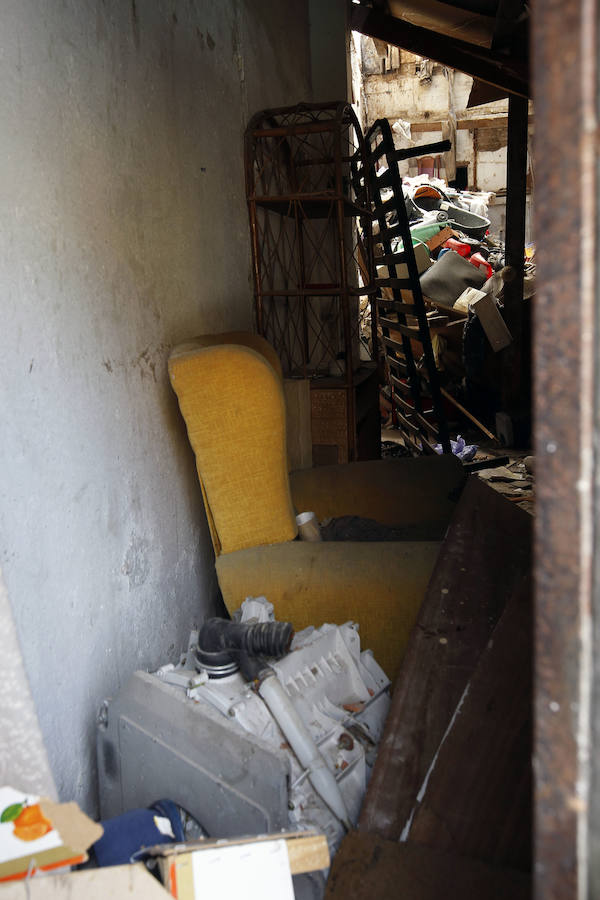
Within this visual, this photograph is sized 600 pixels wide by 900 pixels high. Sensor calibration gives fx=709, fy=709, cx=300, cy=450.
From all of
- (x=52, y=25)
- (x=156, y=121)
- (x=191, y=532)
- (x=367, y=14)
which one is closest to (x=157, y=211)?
(x=156, y=121)

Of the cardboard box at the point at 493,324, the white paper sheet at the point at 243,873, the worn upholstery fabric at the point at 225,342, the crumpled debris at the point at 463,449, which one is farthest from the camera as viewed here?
the cardboard box at the point at 493,324

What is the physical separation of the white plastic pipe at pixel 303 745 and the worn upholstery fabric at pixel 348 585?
315 mm

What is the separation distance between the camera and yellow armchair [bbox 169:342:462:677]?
1843 millimetres

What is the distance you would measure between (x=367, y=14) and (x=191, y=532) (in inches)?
170

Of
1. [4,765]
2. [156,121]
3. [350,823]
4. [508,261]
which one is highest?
[156,121]

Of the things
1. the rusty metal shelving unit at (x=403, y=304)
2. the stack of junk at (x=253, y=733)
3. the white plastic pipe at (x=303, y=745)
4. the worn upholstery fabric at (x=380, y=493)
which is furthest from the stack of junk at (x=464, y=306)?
the white plastic pipe at (x=303, y=745)

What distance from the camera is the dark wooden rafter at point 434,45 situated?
4.80 meters

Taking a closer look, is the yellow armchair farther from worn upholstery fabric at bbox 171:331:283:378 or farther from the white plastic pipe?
the white plastic pipe

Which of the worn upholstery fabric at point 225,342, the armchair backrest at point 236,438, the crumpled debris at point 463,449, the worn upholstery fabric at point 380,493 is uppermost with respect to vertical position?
the worn upholstery fabric at point 225,342

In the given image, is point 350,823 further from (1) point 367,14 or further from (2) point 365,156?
(1) point 367,14

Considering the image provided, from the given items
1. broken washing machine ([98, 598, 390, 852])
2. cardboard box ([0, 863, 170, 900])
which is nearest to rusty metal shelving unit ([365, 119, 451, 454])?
broken washing machine ([98, 598, 390, 852])

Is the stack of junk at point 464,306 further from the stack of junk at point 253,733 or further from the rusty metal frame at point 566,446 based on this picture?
the rusty metal frame at point 566,446

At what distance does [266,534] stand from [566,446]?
61.9 inches

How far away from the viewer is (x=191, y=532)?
7.82 ft
